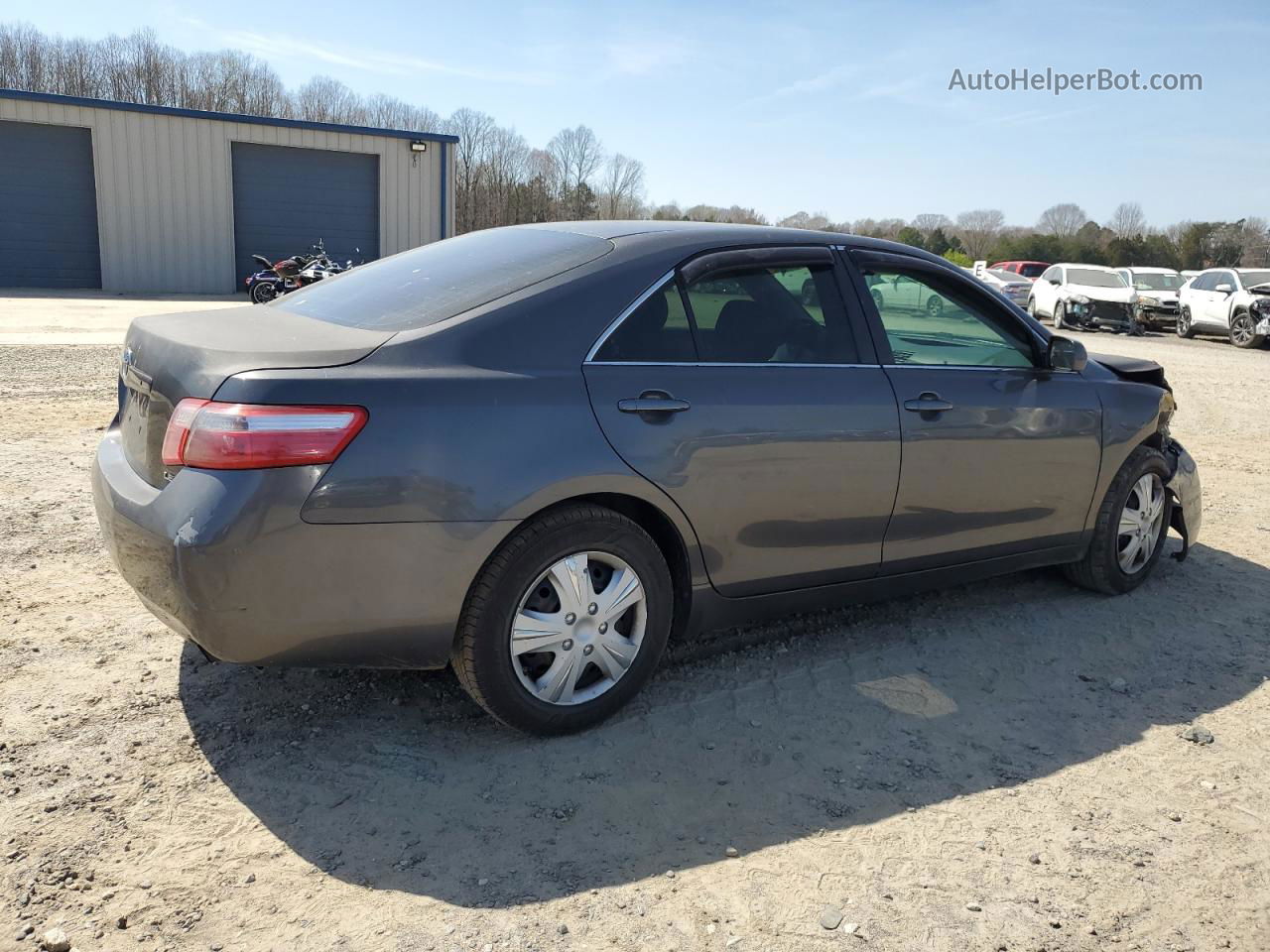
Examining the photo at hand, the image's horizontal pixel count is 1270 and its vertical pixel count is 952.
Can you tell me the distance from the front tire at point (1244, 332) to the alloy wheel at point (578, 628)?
72.5ft

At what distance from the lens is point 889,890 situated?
260 cm

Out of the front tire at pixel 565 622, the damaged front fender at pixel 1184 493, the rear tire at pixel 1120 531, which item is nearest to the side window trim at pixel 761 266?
the front tire at pixel 565 622

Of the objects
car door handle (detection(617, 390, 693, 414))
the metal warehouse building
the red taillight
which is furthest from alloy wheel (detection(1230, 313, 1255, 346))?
the red taillight

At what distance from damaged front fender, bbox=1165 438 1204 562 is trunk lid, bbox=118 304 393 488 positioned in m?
3.90

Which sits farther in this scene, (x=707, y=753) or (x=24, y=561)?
(x=24, y=561)

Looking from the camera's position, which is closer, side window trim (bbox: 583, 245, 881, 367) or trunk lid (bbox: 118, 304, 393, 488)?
trunk lid (bbox: 118, 304, 393, 488)

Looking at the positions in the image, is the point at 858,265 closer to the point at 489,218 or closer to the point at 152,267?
the point at 152,267

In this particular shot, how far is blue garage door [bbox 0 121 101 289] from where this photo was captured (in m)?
22.5

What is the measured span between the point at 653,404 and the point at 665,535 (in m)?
0.46

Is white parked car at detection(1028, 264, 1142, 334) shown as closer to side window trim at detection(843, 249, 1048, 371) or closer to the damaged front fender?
the damaged front fender

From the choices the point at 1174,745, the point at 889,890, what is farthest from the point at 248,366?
the point at 1174,745

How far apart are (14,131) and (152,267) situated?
3776 millimetres

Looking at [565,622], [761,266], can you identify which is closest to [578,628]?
[565,622]

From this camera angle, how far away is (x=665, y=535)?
343 centimetres
